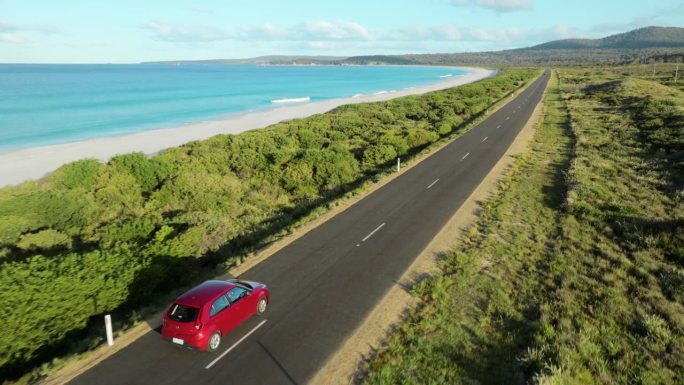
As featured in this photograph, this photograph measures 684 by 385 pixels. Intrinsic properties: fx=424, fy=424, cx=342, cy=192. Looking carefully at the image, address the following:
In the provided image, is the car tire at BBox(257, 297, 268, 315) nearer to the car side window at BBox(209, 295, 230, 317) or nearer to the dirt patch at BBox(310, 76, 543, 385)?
the car side window at BBox(209, 295, 230, 317)

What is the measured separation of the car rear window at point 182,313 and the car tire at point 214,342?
2.37ft

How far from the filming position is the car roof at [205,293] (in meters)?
11.6

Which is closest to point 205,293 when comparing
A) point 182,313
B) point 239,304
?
point 182,313

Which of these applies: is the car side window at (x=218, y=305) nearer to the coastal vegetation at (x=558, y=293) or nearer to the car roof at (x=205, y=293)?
the car roof at (x=205, y=293)

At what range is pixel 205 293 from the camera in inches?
470

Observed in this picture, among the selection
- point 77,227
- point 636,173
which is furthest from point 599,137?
point 77,227

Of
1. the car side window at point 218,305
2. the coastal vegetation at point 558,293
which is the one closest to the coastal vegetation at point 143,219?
the car side window at point 218,305

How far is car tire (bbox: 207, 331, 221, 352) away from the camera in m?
11.2

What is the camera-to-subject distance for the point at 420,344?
1148 cm

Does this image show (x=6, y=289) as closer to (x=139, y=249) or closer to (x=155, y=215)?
(x=139, y=249)

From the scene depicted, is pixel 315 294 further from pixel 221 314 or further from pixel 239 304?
pixel 221 314

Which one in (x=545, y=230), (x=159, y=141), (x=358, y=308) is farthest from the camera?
(x=159, y=141)

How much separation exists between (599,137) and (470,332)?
38.9m

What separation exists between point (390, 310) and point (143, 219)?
46.5ft
